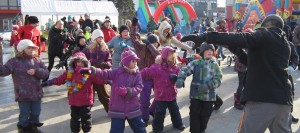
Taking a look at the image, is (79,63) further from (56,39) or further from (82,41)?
(56,39)

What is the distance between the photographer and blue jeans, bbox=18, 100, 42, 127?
504cm

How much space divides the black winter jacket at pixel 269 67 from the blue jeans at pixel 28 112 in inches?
124

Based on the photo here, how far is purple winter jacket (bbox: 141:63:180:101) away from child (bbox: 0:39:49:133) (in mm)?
1563

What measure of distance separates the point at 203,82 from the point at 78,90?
181 centimetres

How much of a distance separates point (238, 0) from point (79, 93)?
78.7 feet

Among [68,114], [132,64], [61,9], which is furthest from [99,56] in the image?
[61,9]

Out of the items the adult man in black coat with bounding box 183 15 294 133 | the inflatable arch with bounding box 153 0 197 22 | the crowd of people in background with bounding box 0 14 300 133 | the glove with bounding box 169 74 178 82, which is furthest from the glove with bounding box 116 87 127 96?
the inflatable arch with bounding box 153 0 197 22

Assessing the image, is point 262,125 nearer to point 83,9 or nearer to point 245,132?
point 245,132

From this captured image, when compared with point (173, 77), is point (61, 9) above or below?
above

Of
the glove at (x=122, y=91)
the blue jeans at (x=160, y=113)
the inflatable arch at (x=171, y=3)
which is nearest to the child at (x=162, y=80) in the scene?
the blue jeans at (x=160, y=113)

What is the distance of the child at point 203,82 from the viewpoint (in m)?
4.99

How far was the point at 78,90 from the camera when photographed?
16.4 ft

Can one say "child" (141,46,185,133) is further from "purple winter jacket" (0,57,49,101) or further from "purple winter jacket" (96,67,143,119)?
"purple winter jacket" (0,57,49,101)

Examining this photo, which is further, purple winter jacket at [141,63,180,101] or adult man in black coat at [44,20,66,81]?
adult man in black coat at [44,20,66,81]
